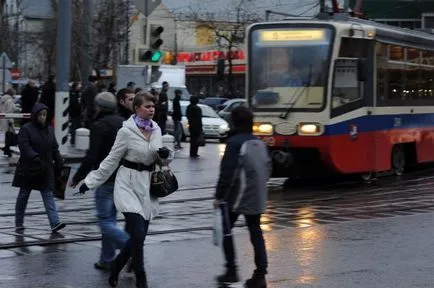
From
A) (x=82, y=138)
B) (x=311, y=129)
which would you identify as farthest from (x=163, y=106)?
(x=311, y=129)

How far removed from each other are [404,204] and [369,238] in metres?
4.06

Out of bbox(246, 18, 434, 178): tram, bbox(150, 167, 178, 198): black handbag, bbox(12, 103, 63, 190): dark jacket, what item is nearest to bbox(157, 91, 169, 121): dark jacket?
bbox(246, 18, 434, 178): tram

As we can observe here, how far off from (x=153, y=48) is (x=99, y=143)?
30.0 ft

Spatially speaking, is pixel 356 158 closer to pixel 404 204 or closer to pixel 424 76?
pixel 404 204

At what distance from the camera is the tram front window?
17.6 metres

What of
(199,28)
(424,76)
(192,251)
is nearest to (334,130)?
(424,76)

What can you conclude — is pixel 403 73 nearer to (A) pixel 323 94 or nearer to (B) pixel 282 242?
(A) pixel 323 94

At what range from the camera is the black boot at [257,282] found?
8.72 m

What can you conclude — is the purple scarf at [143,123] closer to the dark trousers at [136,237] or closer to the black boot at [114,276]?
the dark trousers at [136,237]

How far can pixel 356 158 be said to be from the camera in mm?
18109

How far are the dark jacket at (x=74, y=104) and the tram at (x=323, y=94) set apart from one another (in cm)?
956

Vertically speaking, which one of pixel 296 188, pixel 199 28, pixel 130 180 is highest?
pixel 199 28

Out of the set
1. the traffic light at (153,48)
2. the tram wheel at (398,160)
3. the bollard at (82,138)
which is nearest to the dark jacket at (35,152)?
the traffic light at (153,48)

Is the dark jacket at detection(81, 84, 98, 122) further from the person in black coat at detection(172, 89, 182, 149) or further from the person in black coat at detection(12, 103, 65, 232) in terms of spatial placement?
the person in black coat at detection(12, 103, 65, 232)
